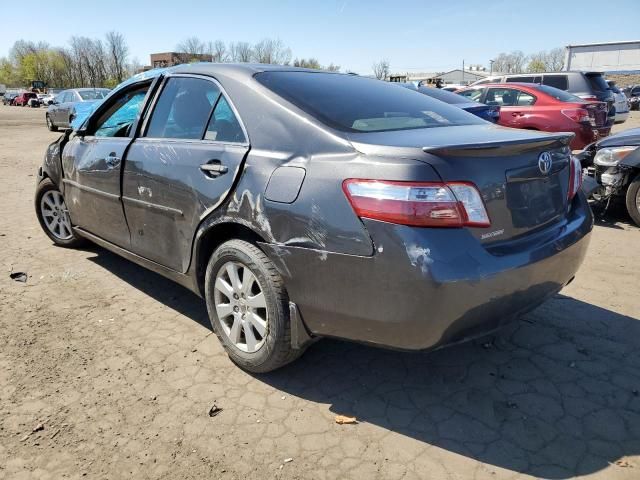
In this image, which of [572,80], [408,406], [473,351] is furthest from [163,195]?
[572,80]

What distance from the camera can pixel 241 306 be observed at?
2738 millimetres

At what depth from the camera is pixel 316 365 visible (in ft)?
9.70

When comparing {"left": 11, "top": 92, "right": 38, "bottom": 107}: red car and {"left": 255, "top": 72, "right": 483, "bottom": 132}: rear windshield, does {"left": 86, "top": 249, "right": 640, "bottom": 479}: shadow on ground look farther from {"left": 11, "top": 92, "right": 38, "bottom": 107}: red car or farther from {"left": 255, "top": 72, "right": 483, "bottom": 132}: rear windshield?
{"left": 11, "top": 92, "right": 38, "bottom": 107}: red car

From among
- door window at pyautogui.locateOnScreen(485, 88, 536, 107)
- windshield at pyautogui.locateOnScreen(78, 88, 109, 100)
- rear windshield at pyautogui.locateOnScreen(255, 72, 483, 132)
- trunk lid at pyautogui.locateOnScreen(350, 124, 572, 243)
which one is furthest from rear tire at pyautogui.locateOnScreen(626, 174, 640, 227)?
windshield at pyautogui.locateOnScreen(78, 88, 109, 100)

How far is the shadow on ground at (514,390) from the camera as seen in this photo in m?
2.22

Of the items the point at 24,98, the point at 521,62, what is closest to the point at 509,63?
the point at 521,62

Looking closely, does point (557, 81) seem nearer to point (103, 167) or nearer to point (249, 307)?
point (103, 167)

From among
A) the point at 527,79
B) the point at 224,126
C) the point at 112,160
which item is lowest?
the point at 112,160

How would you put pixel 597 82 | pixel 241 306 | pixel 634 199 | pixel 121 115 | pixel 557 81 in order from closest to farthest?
pixel 241 306 < pixel 121 115 < pixel 634 199 < pixel 597 82 < pixel 557 81

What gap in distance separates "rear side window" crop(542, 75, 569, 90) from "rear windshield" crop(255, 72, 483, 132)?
1086cm

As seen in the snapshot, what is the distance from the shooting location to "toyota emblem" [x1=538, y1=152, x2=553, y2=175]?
246 centimetres

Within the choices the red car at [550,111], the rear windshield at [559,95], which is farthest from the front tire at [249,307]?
the rear windshield at [559,95]

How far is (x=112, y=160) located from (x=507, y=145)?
8.99 feet

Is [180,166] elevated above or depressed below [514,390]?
above
